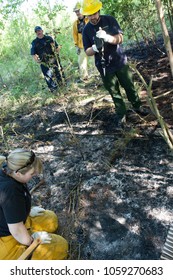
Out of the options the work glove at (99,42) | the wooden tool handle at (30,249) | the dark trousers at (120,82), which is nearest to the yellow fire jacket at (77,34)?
the dark trousers at (120,82)

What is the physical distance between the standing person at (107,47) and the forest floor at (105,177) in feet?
1.92

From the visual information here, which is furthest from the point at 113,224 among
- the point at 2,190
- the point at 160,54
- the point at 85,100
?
the point at 160,54

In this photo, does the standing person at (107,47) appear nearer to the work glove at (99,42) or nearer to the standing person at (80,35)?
the work glove at (99,42)

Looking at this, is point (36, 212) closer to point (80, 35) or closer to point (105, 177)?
point (105, 177)

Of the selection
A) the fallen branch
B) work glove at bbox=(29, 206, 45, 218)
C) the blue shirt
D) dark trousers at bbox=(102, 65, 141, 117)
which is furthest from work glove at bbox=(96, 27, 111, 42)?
work glove at bbox=(29, 206, 45, 218)

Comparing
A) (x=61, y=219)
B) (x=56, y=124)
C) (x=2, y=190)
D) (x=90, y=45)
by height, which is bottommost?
(x=61, y=219)

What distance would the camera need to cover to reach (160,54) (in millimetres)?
6742

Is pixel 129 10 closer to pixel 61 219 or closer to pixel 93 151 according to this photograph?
pixel 93 151

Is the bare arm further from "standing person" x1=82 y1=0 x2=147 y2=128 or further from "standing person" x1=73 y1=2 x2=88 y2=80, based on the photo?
"standing person" x1=73 y1=2 x2=88 y2=80

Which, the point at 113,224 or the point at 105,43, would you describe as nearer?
the point at 113,224

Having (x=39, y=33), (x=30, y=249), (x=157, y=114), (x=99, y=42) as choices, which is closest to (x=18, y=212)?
(x=30, y=249)

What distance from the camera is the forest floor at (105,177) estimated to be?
9.46 feet


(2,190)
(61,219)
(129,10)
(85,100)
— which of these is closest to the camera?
(2,190)

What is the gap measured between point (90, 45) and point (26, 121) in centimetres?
225
